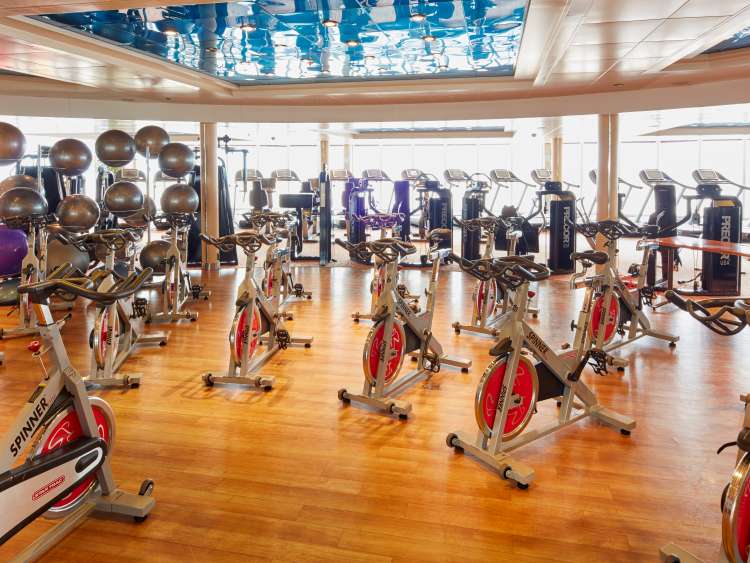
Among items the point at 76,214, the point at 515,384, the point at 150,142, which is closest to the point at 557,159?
the point at 150,142

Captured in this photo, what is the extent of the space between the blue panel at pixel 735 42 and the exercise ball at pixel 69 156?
724 cm

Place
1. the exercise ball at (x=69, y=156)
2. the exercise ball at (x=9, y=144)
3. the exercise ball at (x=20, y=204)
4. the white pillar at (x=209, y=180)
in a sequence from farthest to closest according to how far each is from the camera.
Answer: the white pillar at (x=209, y=180) → the exercise ball at (x=69, y=156) → the exercise ball at (x=9, y=144) → the exercise ball at (x=20, y=204)

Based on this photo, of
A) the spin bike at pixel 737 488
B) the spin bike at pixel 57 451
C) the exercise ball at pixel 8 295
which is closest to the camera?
the spin bike at pixel 737 488

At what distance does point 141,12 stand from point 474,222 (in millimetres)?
3613

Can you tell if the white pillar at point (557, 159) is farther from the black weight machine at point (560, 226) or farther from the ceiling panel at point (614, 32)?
the ceiling panel at point (614, 32)

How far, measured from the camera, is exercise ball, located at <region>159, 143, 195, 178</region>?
7.34 meters

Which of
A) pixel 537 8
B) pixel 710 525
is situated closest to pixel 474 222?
pixel 537 8

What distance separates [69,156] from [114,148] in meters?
0.46

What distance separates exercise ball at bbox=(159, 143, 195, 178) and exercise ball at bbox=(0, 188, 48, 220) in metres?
1.68

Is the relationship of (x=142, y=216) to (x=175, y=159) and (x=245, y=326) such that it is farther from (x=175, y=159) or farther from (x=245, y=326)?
(x=245, y=326)

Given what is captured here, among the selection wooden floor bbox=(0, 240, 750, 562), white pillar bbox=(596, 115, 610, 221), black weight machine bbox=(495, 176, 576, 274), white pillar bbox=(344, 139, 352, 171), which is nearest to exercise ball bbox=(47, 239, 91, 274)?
wooden floor bbox=(0, 240, 750, 562)

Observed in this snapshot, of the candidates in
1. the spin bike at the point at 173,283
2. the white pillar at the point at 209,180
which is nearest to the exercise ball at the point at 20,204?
the spin bike at the point at 173,283

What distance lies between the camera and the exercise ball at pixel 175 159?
734 cm

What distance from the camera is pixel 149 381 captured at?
4523 mm
